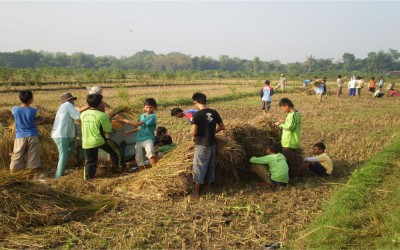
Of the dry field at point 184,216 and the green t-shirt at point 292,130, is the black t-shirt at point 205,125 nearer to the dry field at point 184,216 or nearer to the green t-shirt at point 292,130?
the dry field at point 184,216

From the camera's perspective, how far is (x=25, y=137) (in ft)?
19.6

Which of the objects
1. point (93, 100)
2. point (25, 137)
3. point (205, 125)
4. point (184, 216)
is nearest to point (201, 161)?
point (205, 125)

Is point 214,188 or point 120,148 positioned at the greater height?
point 120,148

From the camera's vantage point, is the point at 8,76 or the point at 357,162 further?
the point at 8,76

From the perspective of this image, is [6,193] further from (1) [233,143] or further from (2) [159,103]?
(2) [159,103]

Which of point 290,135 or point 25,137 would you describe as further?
point 290,135

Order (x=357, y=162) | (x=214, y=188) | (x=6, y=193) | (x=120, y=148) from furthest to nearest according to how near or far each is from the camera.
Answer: (x=357, y=162), (x=120, y=148), (x=214, y=188), (x=6, y=193)

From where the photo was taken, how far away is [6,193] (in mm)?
4145

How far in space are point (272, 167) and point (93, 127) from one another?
308cm

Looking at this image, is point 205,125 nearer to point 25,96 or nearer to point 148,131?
point 148,131

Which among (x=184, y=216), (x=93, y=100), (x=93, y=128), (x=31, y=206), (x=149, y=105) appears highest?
(x=93, y=100)

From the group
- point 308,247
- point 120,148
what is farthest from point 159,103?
point 308,247

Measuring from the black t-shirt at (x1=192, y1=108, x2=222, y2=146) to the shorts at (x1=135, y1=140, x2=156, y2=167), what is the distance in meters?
1.02

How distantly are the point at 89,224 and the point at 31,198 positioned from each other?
0.80 m
